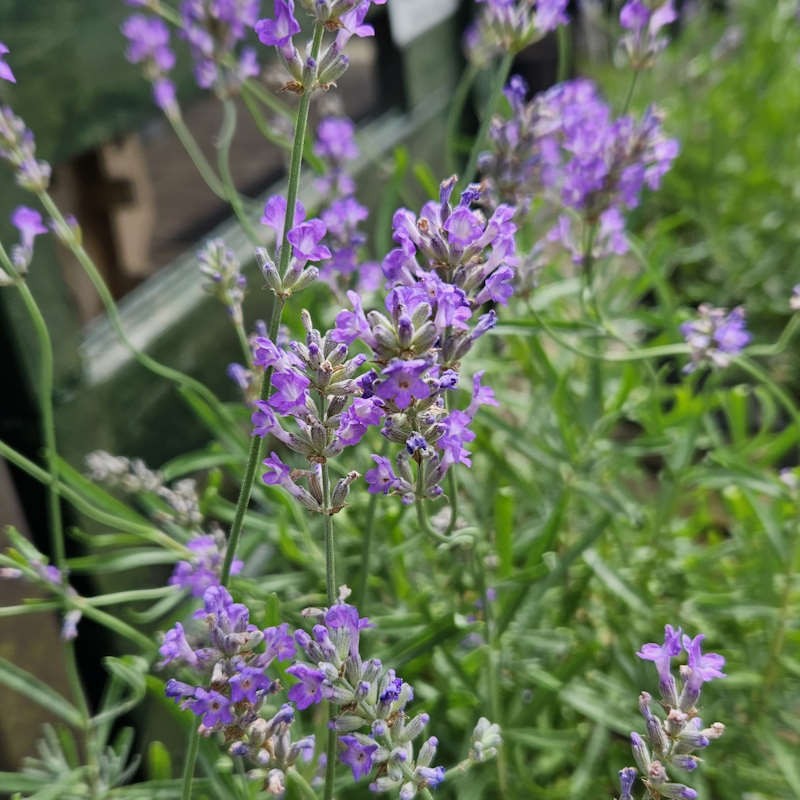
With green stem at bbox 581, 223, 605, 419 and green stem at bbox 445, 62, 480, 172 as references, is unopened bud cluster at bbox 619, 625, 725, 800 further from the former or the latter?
green stem at bbox 445, 62, 480, 172

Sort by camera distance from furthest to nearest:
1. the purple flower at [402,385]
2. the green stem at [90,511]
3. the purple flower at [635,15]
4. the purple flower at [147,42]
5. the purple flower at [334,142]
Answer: the purple flower at [334,142]
the purple flower at [147,42]
the purple flower at [635,15]
the green stem at [90,511]
the purple flower at [402,385]

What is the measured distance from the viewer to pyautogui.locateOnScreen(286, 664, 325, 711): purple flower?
647mm

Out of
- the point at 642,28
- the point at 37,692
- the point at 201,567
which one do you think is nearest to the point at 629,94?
the point at 642,28

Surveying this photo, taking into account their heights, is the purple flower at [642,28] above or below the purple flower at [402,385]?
above

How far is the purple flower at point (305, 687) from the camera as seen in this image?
0.65m

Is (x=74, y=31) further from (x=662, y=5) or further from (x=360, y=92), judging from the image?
(x=360, y=92)

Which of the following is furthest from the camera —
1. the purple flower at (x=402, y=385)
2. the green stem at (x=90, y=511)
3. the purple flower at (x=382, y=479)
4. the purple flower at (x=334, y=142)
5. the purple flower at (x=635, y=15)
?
the purple flower at (x=334, y=142)

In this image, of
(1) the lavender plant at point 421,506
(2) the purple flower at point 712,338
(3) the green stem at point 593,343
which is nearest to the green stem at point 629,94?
(1) the lavender plant at point 421,506

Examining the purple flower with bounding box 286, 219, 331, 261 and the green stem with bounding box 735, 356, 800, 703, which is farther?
the green stem with bounding box 735, 356, 800, 703

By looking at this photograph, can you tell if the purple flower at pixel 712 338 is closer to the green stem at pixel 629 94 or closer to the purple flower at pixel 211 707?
the green stem at pixel 629 94

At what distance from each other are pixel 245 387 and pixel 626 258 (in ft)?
6.65

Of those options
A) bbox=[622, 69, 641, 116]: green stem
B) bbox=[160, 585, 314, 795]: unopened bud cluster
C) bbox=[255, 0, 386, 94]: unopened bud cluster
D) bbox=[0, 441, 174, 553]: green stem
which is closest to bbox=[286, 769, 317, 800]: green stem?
bbox=[160, 585, 314, 795]: unopened bud cluster

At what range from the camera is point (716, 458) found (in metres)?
1.18

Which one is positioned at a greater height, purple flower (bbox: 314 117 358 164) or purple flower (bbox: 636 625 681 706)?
purple flower (bbox: 314 117 358 164)
